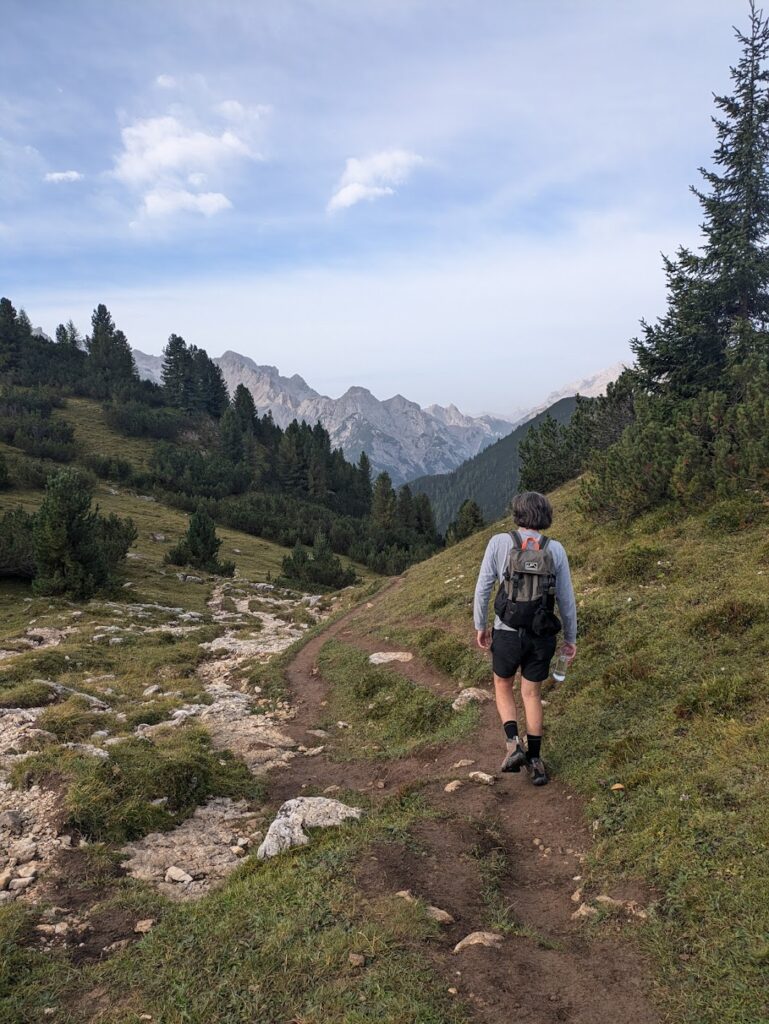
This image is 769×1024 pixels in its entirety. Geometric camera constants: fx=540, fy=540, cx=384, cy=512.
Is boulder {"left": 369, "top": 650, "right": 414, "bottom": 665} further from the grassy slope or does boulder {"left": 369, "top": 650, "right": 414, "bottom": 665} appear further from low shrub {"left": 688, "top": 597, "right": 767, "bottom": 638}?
low shrub {"left": 688, "top": 597, "right": 767, "bottom": 638}

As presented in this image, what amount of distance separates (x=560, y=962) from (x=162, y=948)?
10.5 ft

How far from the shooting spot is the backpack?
674 centimetres

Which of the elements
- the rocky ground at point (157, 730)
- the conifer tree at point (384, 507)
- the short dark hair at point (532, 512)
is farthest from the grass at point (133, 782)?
the conifer tree at point (384, 507)

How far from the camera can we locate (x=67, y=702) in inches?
447

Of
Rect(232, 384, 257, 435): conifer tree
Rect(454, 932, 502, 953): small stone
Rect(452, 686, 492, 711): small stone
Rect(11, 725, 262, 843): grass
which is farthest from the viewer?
Rect(232, 384, 257, 435): conifer tree

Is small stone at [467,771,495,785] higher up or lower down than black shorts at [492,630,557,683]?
lower down

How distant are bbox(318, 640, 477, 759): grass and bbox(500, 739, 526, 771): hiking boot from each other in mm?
1946

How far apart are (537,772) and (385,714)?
15.8 feet

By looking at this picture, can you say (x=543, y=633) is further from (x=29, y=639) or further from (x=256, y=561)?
(x=256, y=561)

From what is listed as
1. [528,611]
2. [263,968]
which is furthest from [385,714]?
[263,968]

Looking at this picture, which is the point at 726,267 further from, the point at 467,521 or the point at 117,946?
the point at 467,521

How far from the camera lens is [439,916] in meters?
4.55

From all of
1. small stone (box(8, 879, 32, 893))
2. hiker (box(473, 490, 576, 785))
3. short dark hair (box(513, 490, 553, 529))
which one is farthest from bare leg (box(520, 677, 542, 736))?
small stone (box(8, 879, 32, 893))

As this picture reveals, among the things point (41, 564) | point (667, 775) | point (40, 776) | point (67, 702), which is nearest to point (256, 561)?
point (41, 564)
